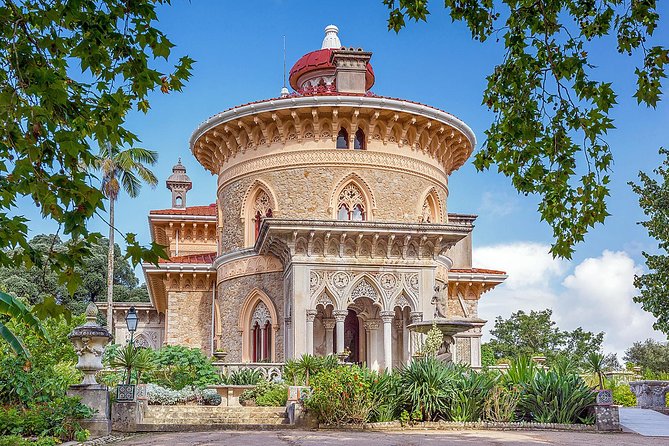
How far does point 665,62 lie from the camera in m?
7.85

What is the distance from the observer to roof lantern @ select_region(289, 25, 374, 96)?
26.3 metres

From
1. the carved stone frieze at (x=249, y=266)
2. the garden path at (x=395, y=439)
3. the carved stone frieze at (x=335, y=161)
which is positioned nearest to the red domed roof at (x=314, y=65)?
the carved stone frieze at (x=335, y=161)

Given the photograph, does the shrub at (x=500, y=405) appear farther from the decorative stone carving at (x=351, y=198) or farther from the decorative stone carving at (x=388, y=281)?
the decorative stone carving at (x=351, y=198)

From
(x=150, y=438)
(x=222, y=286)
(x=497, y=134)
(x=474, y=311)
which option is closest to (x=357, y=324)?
(x=222, y=286)

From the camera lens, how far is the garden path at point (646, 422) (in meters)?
14.1

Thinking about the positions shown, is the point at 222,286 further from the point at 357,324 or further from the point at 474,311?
the point at 474,311

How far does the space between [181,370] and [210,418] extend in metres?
4.77

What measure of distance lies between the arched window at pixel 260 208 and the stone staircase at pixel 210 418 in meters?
9.31

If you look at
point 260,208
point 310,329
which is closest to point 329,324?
point 310,329

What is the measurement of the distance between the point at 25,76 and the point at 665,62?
6.02 metres

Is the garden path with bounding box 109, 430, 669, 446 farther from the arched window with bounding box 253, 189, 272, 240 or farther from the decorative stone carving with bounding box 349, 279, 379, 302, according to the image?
the arched window with bounding box 253, 189, 272, 240

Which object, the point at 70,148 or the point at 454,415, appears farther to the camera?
the point at 454,415

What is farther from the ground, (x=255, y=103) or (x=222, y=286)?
(x=255, y=103)

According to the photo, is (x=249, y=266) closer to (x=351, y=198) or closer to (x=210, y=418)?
(x=351, y=198)
